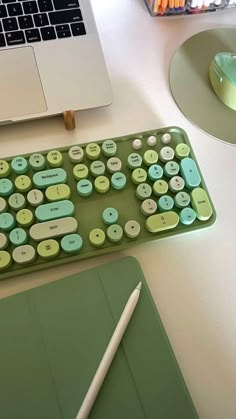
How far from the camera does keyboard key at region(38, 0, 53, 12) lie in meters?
0.51

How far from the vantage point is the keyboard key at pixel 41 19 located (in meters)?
0.50

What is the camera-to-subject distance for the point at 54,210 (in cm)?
43

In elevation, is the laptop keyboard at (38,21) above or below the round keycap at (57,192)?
above

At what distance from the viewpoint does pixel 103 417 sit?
1.20ft

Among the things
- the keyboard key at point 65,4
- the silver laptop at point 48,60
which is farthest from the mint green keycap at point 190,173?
the keyboard key at point 65,4

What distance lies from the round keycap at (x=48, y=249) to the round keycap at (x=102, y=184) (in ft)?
0.22

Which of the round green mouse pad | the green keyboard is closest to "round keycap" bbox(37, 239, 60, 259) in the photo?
the green keyboard

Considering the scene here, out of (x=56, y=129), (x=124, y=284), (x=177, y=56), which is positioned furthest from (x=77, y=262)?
(x=177, y=56)

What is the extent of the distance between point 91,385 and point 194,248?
0.52ft

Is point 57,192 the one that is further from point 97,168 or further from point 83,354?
point 83,354

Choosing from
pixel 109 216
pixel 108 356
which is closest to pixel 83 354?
pixel 108 356

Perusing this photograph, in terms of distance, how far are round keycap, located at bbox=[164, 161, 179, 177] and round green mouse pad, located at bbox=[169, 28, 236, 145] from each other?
0.07 metres

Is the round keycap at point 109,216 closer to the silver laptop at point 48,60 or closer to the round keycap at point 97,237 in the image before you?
the round keycap at point 97,237

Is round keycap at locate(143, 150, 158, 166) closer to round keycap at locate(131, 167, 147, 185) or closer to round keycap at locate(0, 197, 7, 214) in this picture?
round keycap at locate(131, 167, 147, 185)
